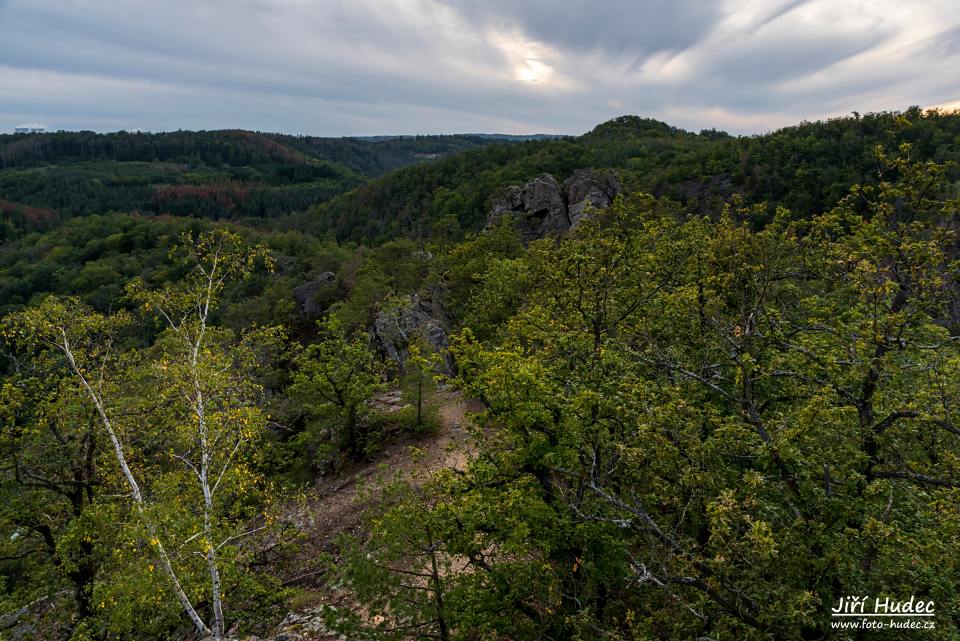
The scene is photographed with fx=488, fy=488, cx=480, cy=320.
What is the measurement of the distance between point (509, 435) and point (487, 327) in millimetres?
16634

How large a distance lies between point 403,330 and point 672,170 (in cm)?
7726

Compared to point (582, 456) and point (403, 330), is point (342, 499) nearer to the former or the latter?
point (403, 330)

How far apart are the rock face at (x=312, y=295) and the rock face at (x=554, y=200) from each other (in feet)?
73.4

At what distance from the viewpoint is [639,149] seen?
122m

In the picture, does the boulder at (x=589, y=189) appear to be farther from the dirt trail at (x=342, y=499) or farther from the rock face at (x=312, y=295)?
the dirt trail at (x=342, y=499)

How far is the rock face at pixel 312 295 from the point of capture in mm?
57844

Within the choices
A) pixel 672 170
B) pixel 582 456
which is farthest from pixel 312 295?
pixel 672 170

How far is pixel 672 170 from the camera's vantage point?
303ft

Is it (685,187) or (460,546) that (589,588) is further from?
(685,187)

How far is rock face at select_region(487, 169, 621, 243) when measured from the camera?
2537 inches

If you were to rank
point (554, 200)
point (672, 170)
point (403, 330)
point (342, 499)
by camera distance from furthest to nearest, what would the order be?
point (672, 170) < point (554, 200) < point (403, 330) < point (342, 499)

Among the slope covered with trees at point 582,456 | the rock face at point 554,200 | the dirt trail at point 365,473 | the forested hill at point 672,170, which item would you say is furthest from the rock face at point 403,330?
the forested hill at point 672,170

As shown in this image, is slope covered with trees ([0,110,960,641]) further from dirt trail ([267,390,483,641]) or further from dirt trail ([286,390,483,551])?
dirt trail ([286,390,483,551])

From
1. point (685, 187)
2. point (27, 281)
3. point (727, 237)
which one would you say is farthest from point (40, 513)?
point (27, 281)
